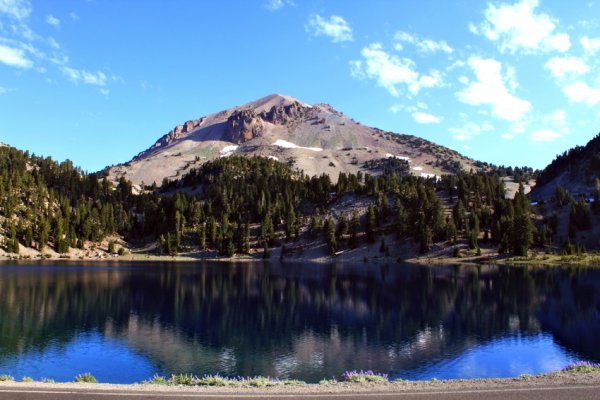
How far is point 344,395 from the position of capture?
20.2 m

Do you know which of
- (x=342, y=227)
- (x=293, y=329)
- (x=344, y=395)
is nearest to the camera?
(x=344, y=395)

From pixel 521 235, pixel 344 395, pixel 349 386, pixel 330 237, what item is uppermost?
pixel 330 237

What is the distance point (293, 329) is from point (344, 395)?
31.2 m

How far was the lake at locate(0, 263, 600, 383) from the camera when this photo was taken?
35688 millimetres

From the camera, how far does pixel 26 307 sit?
60031mm

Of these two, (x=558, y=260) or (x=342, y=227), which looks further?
(x=342, y=227)

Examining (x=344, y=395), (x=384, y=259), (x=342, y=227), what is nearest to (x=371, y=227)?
(x=342, y=227)

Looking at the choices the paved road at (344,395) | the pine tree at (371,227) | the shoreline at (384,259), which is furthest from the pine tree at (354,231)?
the paved road at (344,395)

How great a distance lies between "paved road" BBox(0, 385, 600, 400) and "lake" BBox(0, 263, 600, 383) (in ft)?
38.7

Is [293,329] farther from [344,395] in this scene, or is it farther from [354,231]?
[354,231]

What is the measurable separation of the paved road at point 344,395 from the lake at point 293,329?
38.7ft

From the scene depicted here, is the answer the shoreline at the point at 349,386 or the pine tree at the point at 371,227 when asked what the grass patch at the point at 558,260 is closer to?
the pine tree at the point at 371,227

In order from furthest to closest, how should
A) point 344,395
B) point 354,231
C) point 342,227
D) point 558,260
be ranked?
point 342,227, point 354,231, point 558,260, point 344,395

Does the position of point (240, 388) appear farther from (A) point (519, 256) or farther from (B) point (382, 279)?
(A) point (519, 256)
